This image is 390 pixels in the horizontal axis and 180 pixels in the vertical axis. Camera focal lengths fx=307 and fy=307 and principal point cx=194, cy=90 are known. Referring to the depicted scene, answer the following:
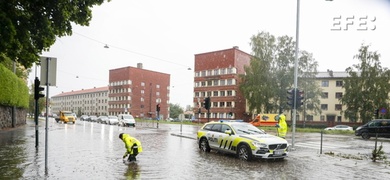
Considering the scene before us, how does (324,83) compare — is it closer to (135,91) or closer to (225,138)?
(135,91)

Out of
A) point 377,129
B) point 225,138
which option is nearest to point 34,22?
point 225,138

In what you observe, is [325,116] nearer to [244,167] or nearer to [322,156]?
[322,156]

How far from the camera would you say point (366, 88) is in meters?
45.5

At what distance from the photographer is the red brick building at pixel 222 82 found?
69562 millimetres

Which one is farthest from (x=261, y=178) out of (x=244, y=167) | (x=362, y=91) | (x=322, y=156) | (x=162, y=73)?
(x=162, y=73)

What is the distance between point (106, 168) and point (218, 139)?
208 inches

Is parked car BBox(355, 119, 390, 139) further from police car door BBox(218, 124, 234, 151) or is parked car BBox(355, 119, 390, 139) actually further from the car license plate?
police car door BBox(218, 124, 234, 151)

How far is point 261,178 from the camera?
8.51m

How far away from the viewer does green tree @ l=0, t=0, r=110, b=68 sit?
31.7 feet

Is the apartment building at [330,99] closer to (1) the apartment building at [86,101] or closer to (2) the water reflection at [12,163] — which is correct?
(2) the water reflection at [12,163]

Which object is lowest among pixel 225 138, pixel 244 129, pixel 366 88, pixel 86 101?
pixel 86 101

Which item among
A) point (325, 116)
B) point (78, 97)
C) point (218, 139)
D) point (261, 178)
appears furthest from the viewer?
point (78, 97)

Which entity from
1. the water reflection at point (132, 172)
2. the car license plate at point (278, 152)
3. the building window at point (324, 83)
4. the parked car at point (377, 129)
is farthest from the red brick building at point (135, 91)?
the water reflection at point (132, 172)

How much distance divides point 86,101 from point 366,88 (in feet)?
395
